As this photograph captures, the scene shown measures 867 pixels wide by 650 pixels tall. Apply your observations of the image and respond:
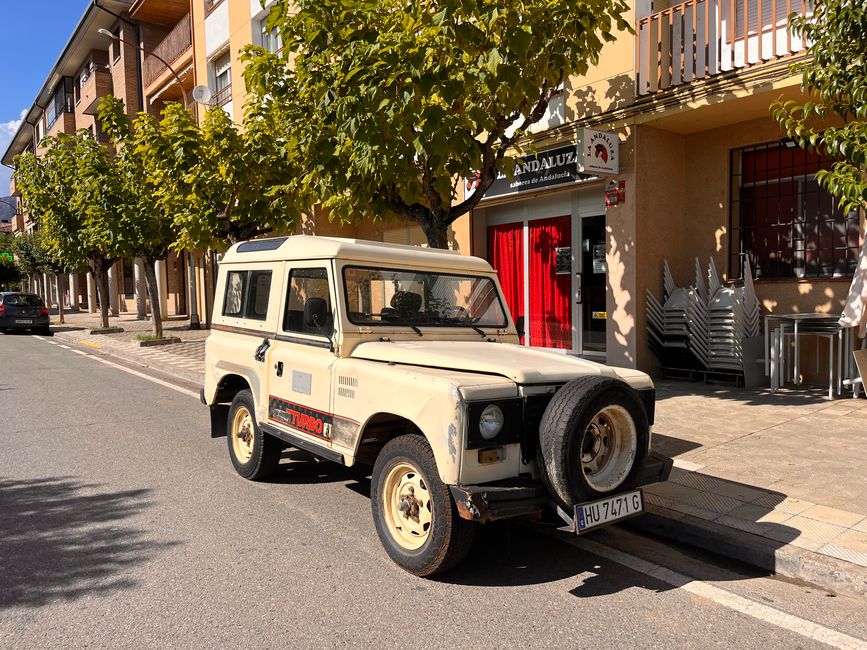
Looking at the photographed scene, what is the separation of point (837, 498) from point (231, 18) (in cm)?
2109

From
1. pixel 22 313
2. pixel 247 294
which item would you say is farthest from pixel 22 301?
pixel 247 294

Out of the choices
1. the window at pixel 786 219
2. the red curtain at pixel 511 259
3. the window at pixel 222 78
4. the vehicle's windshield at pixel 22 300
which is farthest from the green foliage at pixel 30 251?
the window at pixel 786 219

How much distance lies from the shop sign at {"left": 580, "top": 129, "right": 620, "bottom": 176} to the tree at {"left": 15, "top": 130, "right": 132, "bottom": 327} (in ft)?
37.9

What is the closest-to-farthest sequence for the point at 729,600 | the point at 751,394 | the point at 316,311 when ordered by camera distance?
the point at 729,600 < the point at 316,311 < the point at 751,394

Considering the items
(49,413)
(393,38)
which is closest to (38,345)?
(49,413)

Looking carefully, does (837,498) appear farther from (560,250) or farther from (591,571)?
(560,250)

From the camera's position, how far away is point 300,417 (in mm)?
4645

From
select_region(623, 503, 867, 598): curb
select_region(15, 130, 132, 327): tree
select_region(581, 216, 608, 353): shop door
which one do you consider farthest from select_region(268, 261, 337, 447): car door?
select_region(15, 130, 132, 327): tree

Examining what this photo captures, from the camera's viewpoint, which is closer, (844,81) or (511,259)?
(844,81)

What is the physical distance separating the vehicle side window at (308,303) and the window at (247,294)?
0.35m

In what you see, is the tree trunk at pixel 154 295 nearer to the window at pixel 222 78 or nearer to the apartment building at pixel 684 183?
the window at pixel 222 78

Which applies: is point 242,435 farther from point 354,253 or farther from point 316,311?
point 354,253

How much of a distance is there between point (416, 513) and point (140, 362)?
12.3m

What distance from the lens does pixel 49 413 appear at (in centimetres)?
844
